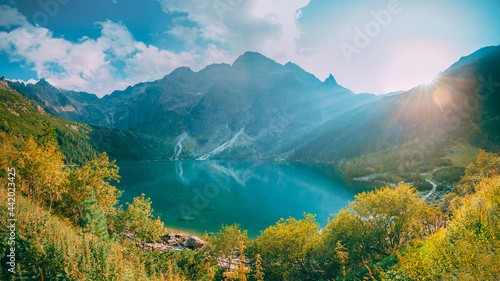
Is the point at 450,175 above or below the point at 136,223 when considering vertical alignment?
below

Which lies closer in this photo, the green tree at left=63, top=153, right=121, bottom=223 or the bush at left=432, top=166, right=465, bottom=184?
the green tree at left=63, top=153, right=121, bottom=223

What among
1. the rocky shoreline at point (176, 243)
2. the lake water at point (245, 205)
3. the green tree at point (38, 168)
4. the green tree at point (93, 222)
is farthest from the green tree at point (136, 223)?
the lake water at point (245, 205)

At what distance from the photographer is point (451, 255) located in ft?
28.9

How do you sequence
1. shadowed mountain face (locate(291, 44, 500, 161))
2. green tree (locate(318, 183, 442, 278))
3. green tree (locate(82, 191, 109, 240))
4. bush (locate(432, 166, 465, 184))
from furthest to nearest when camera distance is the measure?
shadowed mountain face (locate(291, 44, 500, 161)) < bush (locate(432, 166, 465, 184)) < green tree (locate(318, 183, 442, 278)) < green tree (locate(82, 191, 109, 240))

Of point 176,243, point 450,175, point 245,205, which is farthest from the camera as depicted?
point 245,205

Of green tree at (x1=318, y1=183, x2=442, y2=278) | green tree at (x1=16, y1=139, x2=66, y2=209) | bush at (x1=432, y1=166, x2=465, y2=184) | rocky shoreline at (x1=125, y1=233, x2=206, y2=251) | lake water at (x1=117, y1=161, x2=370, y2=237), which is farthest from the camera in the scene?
bush at (x1=432, y1=166, x2=465, y2=184)

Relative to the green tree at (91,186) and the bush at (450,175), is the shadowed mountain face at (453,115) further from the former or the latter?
the green tree at (91,186)

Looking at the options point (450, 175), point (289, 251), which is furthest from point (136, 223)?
point (450, 175)

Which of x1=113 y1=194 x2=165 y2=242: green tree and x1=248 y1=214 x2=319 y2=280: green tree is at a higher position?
x1=113 y1=194 x2=165 y2=242: green tree

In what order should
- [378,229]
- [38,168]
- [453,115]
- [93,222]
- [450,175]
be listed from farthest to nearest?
[453,115] < [450,175] < [378,229] < [38,168] < [93,222]

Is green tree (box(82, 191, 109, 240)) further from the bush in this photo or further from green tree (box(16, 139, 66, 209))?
the bush

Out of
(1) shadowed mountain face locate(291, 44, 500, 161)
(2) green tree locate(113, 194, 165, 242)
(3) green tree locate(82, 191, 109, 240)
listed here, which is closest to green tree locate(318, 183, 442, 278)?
(2) green tree locate(113, 194, 165, 242)

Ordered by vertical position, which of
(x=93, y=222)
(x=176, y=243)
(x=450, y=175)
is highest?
(x=93, y=222)

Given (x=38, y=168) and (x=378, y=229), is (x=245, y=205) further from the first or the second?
(x=38, y=168)
